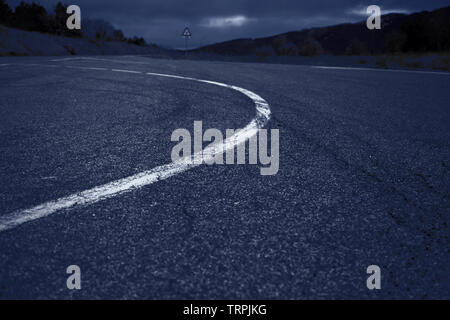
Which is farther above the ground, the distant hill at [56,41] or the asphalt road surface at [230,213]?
the distant hill at [56,41]

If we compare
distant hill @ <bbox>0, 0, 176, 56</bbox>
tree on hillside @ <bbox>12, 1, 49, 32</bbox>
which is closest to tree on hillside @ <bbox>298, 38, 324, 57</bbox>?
distant hill @ <bbox>0, 0, 176, 56</bbox>

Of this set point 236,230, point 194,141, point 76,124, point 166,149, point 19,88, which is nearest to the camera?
point 236,230

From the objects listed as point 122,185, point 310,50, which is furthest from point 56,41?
point 122,185

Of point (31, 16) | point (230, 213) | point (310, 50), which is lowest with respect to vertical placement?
point (230, 213)

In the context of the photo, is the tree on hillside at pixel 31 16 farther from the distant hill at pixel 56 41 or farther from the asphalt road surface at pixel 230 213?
the asphalt road surface at pixel 230 213

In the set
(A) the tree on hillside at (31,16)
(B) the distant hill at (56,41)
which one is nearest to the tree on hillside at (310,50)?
(B) the distant hill at (56,41)

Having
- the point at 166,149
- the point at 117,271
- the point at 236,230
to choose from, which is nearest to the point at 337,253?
→ the point at 236,230

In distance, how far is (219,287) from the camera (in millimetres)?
1393

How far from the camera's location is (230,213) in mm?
1946

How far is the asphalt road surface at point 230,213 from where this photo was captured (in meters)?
1.43

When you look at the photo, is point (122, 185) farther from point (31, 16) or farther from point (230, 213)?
point (31, 16)

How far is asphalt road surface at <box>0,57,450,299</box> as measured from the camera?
→ 1427mm

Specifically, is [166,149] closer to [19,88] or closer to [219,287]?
[219,287]

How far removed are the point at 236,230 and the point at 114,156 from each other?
140cm
